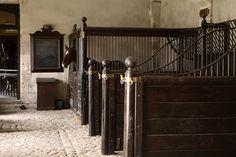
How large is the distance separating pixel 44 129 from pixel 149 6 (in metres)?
4.59

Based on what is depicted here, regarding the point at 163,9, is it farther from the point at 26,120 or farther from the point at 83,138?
the point at 83,138

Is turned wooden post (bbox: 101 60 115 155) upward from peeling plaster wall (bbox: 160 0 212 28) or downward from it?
downward

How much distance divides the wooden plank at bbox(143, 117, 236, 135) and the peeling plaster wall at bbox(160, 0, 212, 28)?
132 inches

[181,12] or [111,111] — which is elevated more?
[181,12]

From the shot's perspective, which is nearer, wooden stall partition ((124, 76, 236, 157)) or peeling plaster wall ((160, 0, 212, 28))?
wooden stall partition ((124, 76, 236, 157))

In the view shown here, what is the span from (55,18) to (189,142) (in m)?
6.09

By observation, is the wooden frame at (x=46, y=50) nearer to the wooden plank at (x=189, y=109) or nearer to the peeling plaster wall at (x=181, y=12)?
the peeling plaster wall at (x=181, y=12)

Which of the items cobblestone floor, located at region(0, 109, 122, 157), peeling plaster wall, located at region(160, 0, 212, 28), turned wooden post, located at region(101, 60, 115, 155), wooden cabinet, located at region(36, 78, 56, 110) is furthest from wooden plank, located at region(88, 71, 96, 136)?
wooden cabinet, located at region(36, 78, 56, 110)

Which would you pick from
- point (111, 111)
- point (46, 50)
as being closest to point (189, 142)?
point (111, 111)

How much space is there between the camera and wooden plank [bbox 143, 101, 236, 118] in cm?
322

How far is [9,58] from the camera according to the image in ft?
35.3

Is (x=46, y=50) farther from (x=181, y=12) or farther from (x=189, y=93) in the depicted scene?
(x=189, y=93)

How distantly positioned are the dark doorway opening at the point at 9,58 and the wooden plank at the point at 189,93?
241 inches

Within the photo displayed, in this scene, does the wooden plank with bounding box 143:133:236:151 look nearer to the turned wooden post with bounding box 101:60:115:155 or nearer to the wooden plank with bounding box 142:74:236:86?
the wooden plank with bounding box 142:74:236:86
